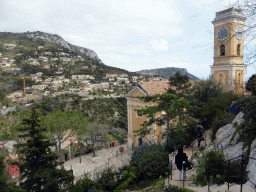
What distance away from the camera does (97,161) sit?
69.4 ft

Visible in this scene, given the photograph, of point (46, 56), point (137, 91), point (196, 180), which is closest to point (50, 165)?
point (196, 180)

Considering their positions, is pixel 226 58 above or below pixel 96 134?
above

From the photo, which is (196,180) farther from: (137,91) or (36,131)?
(137,91)

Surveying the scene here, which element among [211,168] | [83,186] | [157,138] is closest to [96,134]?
[157,138]

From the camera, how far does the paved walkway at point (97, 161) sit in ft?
61.3

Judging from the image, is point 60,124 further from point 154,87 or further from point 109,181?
point 154,87

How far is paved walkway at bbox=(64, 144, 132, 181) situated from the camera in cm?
1868

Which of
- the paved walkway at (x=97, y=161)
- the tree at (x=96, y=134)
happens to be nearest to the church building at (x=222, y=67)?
the paved walkway at (x=97, y=161)

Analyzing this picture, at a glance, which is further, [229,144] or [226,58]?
[226,58]

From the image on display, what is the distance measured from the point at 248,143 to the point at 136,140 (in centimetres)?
1818

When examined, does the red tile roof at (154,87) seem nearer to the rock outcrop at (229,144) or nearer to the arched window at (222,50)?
the arched window at (222,50)

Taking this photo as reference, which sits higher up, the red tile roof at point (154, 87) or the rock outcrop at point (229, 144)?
the red tile roof at point (154, 87)

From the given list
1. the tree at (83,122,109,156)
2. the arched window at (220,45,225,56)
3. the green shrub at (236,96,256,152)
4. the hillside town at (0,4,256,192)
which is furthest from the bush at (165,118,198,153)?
the arched window at (220,45,225,56)

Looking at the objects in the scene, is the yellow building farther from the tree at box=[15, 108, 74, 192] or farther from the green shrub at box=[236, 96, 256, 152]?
Answer: the tree at box=[15, 108, 74, 192]
